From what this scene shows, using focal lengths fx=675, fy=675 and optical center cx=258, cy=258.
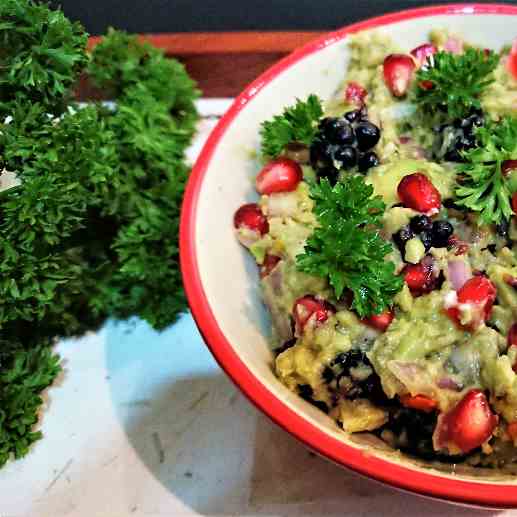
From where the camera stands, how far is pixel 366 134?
1.32m

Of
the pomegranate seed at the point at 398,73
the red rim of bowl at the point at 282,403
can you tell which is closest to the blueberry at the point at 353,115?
the pomegranate seed at the point at 398,73

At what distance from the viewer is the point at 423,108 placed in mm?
1408

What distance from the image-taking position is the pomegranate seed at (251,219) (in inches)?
54.6

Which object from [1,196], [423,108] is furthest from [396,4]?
[1,196]

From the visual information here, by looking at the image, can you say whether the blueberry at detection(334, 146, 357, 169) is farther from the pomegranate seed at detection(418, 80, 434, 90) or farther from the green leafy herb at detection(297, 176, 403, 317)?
the pomegranate seed at detection(418, 80, 434, 90)

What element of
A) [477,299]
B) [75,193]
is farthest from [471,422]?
[75,193]

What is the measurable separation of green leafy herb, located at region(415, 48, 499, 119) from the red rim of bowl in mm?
228

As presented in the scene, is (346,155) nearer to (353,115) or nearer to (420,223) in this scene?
(353,115)

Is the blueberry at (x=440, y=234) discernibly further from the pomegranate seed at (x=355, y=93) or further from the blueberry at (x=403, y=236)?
the pomegranate seed at (x=355, y=93)

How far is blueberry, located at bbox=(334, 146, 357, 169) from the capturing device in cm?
131

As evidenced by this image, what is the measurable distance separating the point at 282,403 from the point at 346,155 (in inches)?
19.4

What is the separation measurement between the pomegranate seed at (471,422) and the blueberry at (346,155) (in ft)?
1.63

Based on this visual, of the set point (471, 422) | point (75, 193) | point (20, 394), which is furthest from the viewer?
point (20, 394)

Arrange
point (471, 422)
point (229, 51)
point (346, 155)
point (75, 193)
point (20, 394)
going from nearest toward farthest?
1. point (471, 422)
2. point (346, 155)
3. point (75, 193)
4. point (20, 394)
5. point (229, 51)
